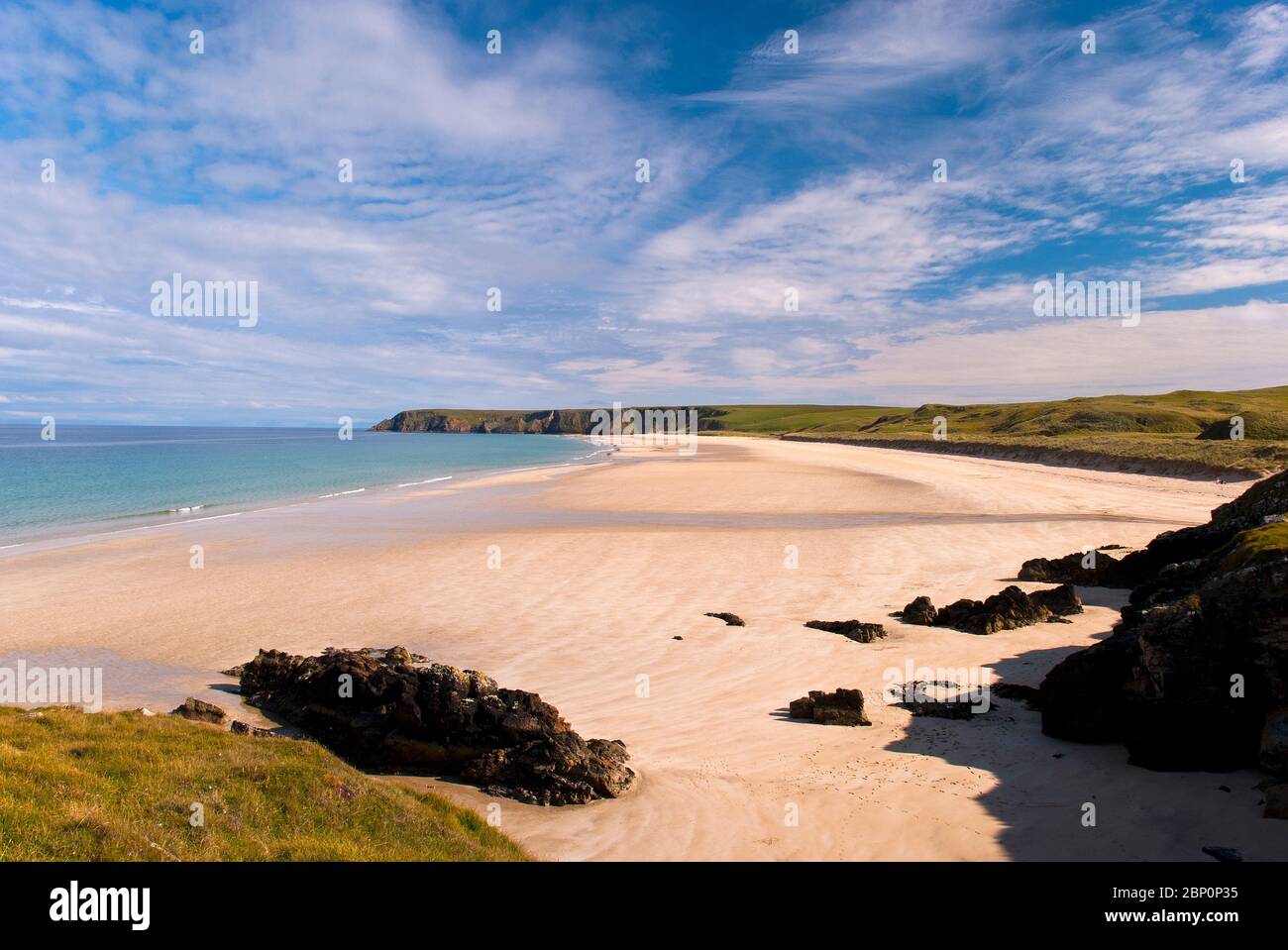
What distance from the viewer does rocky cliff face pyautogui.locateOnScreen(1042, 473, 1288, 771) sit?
758cm

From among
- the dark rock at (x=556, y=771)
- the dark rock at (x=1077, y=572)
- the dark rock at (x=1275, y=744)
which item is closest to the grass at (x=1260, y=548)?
the dark rock at (x=1275, y=744)

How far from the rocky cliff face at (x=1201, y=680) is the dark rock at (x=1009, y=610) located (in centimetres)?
500

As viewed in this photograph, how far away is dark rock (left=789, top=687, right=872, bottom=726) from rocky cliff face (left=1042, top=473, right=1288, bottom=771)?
2.50m


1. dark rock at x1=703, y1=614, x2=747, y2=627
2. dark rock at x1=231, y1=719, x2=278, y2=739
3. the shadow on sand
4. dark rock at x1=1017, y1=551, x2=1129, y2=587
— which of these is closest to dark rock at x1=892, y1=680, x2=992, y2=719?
the shadow on sand

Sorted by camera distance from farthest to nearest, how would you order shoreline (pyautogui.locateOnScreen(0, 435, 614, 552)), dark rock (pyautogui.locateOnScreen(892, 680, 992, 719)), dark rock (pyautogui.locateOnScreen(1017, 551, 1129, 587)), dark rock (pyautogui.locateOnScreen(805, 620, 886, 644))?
shoreline (pyautogui.locateOnScreen(0, 435, 614, 552))
dark rock (pyautogui.locateOnScreen(1017, 551, 1129, 587))
dark rock (pyautogui.locateOnScreen(805, 620, 886, 644))
dark rock (pyautogui.locateOnScreen(892, 680, 992, 719))

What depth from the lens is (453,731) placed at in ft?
29.5

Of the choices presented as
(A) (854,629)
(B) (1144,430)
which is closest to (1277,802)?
(A) (854,629)

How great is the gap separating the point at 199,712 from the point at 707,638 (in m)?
9.33

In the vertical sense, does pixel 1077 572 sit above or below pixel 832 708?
above

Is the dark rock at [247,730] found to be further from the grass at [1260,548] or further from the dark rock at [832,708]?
the grass at [1260,548]

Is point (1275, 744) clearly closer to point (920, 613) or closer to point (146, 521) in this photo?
point (920, 613)

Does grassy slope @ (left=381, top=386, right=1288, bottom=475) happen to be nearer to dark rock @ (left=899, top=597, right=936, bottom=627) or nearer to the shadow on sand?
dark rock @ (left=899, top=597, right=936, bottom=627)
